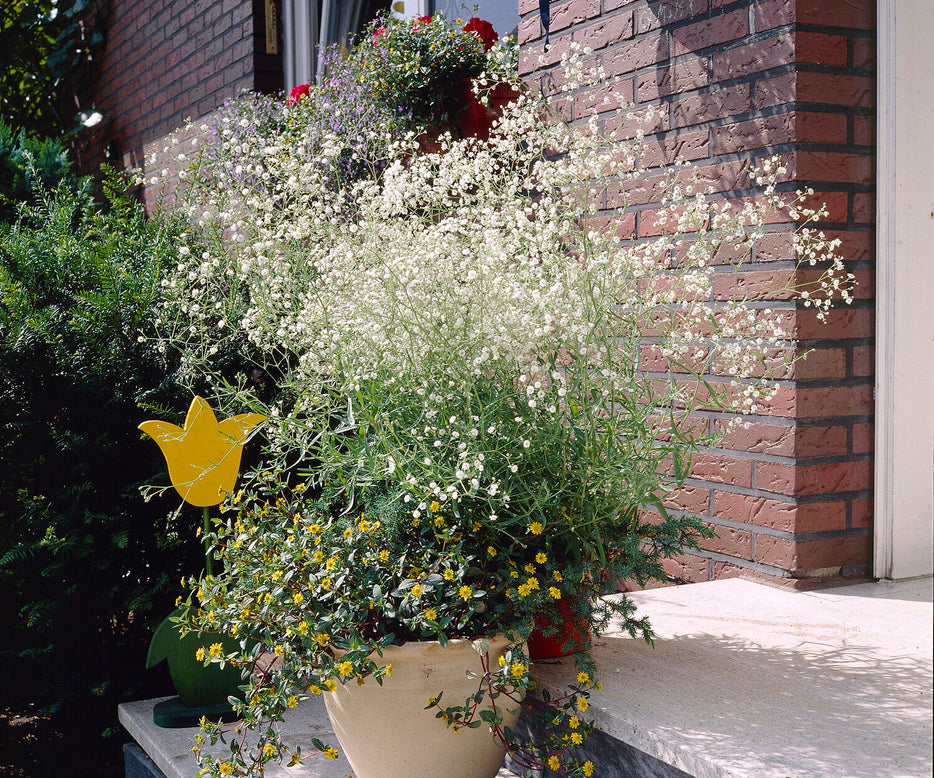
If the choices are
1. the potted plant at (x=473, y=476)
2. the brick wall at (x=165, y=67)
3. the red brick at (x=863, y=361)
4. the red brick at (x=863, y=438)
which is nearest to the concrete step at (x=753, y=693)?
the potted plant at (x=473, y=476)

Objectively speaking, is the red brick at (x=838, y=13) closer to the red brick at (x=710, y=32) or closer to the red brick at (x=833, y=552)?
the red brick at (x=710, y=32)

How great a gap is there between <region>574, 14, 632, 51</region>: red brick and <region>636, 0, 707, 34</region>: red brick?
49mm

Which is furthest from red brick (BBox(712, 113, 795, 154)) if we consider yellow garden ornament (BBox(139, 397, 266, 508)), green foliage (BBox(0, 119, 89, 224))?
green foliage (BBox(0, 119, 89, 224))

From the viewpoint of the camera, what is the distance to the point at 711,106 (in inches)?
103

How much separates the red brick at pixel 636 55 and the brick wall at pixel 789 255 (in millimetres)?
122

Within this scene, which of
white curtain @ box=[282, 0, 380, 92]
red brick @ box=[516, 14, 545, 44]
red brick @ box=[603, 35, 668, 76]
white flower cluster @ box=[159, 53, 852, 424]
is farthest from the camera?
white curtain @ box=[282, 0, 380, 92]

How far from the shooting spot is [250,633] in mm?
1910

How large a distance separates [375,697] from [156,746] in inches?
31.0

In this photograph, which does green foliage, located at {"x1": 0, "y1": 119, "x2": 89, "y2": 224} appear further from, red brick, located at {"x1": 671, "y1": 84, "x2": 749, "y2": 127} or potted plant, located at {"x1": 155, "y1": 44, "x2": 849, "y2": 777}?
potted plant, located at {"x1": 155, "y1": 44, "x2": 849, "y2": 777}

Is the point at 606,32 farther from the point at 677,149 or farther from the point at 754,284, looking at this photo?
the point at 754,284

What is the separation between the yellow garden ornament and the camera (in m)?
2.34

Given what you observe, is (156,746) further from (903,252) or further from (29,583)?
(903,252)

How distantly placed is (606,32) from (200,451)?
1.79 meters

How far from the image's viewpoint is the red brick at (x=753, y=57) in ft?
7.93
